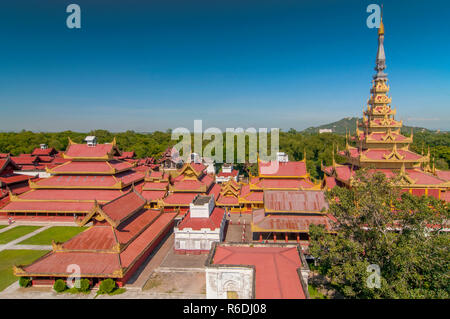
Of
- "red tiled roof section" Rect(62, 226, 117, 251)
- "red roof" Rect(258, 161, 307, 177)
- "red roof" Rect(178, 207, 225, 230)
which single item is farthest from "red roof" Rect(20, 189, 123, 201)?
"red roof" Rect(258, 161, 307, 177)

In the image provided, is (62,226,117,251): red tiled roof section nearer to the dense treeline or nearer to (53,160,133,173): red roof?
(53,160,133,173): red roof

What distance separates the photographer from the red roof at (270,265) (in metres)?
13.0

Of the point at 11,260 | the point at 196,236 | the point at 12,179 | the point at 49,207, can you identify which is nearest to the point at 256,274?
the point at 196,236

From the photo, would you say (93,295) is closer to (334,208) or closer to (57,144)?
(334,208)

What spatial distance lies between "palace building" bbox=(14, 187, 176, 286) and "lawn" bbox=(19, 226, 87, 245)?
8.68m

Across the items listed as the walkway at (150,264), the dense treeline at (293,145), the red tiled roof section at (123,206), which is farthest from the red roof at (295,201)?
the dense treeline at (293,145)

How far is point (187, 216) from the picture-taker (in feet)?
81.3

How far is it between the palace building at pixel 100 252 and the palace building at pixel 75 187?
10486 millimetres

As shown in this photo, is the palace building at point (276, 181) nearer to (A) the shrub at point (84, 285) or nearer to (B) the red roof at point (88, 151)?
(A) the shrub at point (84, 285)

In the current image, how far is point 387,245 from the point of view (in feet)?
44.8

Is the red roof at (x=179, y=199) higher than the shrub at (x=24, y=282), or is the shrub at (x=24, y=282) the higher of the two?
the red roof at (x=179, y=199)

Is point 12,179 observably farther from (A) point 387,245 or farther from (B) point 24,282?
(A) point 387,245

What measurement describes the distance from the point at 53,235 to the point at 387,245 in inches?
1187

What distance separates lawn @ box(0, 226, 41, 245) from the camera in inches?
1005
